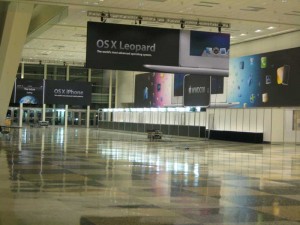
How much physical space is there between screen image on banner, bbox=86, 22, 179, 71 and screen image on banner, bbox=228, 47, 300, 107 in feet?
48.4

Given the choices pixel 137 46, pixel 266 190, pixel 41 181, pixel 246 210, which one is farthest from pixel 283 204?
pixel 137 46

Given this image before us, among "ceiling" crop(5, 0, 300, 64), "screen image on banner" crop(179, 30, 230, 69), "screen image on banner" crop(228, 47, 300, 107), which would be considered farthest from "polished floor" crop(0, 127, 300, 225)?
→ "screen image on banner" crop(228, 47, 300, 107)

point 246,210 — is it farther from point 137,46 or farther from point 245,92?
point 245,92

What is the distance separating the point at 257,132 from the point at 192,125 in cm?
943

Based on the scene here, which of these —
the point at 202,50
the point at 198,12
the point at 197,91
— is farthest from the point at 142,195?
the point at 197,91

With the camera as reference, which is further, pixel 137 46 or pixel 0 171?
pixel 137 46

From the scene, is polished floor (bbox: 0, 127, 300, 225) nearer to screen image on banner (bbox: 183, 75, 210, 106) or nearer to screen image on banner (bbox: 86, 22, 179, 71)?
screen image on banner (bbox: 86, 22, 179, 71)

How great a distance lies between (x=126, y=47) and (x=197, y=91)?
15.1 metres

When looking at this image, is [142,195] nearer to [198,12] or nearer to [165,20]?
[198,12]

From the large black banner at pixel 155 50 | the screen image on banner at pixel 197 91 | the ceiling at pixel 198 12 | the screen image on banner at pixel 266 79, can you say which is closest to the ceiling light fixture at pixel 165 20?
the ceiling at pixel 198 12

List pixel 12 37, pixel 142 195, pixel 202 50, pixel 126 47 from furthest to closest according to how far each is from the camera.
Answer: pixel 12 37, pixel 202 50, pixel 126 47, pixel 142 195

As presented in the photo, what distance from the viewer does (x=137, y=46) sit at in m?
23.9

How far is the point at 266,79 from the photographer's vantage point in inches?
1540

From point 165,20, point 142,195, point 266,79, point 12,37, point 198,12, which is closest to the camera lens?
point 142,195
